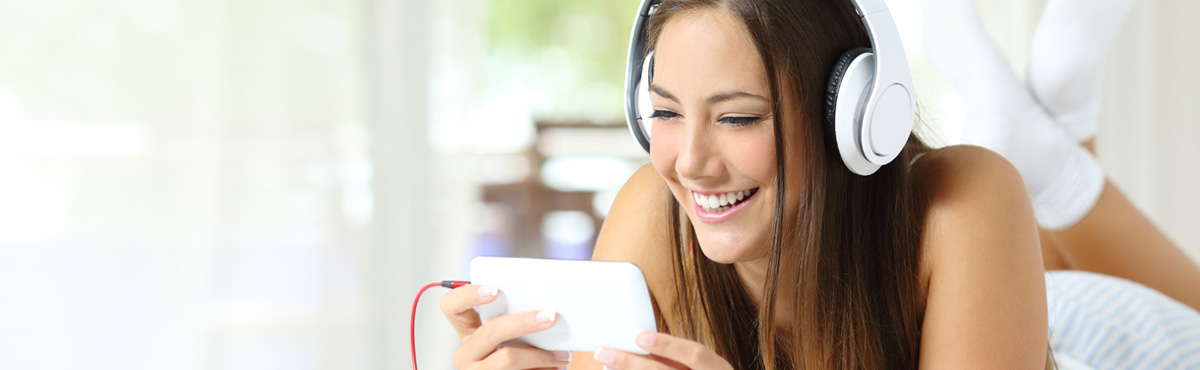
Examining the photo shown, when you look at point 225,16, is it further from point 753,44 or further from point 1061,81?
point 1061,81

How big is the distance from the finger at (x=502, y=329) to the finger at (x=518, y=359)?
10 millimetres

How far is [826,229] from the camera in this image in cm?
94

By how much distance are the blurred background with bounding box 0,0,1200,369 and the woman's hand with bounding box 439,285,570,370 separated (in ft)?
2.19

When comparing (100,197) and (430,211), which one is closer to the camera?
(100,197)

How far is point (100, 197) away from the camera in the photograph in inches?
63.6

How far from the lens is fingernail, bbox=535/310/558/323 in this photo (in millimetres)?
867

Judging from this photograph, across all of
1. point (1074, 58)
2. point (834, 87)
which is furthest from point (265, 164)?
point (1074, 58)

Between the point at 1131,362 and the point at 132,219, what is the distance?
5.80 feet

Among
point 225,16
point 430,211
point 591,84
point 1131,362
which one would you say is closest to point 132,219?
point 225,16

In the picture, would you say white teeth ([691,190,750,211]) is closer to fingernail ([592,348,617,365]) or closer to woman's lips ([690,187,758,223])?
woman's lips ([690,187,758,223])

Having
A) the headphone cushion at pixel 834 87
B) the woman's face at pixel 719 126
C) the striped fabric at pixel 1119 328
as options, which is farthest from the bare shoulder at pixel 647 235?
the striped fabric at pixel 1119 328

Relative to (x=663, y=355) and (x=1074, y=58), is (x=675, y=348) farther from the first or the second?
(x=1074, y=58)

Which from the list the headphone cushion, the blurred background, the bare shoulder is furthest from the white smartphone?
the blurred background

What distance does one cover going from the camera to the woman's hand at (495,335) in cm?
88
